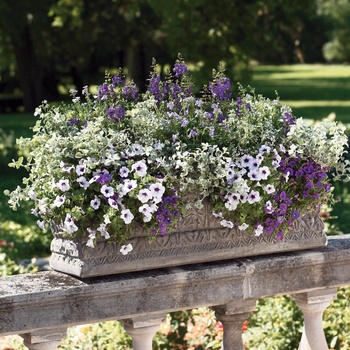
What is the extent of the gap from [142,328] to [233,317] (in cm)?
39

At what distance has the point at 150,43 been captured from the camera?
30.3m

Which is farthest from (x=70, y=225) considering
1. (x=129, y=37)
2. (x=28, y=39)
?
(x=129, y=37)

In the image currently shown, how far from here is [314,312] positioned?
11.9ft

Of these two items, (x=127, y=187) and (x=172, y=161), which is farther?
(x=172, y=161)

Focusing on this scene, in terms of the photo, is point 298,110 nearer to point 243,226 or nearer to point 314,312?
point 314,312

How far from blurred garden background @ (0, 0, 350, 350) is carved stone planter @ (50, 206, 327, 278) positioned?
0.83 meters

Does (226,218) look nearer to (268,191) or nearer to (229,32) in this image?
(268,191)

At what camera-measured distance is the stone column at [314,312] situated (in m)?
3.59

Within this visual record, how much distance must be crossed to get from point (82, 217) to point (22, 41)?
85.7 ft

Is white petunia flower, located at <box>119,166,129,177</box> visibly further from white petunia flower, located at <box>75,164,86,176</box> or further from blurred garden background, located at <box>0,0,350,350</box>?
blurred garden background, located at <box>0,0,350,350</box>

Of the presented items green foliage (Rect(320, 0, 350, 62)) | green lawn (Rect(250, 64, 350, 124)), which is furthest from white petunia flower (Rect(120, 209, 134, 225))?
green foliage (Rect(320, 0, 350, 62))

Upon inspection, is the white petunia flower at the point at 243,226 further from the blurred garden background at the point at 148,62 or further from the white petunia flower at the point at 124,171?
the blurred garden background at the point at 148,62

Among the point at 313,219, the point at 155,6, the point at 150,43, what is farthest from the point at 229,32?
the point at 313,219

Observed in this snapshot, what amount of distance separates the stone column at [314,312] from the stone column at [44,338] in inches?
39.6
